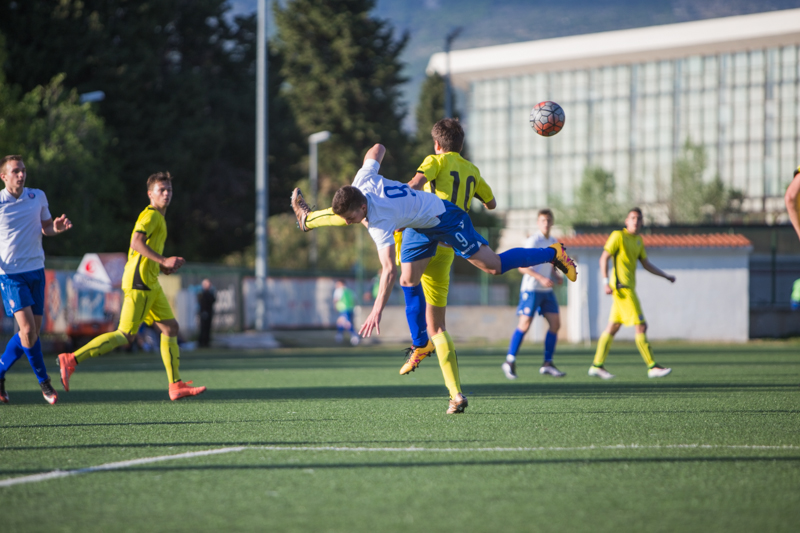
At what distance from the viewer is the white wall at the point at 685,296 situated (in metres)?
24.9

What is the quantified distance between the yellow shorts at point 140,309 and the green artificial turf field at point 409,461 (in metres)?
0.78

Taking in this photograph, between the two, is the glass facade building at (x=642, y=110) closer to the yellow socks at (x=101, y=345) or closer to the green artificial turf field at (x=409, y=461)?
the green artificial turf field at (x=409, y=461)

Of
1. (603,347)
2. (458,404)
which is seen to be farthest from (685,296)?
(458,404)

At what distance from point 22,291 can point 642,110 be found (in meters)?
88.0

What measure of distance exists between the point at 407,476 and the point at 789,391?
6230mm

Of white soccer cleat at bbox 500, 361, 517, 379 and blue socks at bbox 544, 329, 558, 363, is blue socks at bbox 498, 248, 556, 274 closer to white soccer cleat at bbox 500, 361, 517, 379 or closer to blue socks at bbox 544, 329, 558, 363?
white soccer cleat at bbox 500, 361, 517, 379

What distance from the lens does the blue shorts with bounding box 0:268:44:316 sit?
26.5 feet

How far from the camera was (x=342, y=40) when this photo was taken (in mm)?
52625

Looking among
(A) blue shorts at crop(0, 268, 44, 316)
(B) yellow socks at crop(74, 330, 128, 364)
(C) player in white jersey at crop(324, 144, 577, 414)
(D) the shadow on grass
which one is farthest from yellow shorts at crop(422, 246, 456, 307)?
(A) blue shorts at crop(0, 268, 44, 316)

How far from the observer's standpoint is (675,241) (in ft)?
83.5

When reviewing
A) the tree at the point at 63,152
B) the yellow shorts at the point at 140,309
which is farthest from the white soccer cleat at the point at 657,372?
the tree at the point at 63,152

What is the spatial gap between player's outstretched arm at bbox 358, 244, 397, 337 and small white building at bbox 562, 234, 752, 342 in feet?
62.4

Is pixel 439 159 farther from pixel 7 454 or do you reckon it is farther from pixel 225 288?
pixel 225 288

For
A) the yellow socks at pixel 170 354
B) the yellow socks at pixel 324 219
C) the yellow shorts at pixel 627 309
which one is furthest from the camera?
the yellow shorts at pixel 627 309
